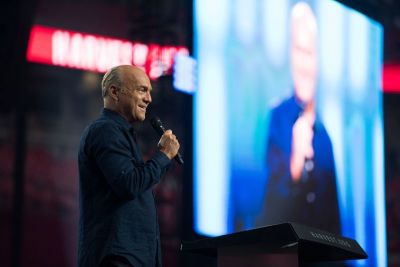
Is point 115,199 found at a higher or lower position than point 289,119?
lower

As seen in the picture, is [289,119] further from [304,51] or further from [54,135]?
[54,135]

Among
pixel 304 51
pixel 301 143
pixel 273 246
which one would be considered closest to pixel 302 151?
pixel 301 143

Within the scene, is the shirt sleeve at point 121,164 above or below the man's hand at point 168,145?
below

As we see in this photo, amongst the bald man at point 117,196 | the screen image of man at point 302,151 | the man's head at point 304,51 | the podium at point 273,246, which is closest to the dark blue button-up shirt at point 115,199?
the bald man at point 117,196

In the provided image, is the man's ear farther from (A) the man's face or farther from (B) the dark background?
(B) the dark background

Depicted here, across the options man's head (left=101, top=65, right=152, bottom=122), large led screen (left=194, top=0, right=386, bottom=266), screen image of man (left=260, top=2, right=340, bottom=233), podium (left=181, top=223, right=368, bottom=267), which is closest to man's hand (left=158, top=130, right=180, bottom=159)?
man's head (left=101, top=65, right=152, bottom=122)

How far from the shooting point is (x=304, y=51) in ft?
11.2

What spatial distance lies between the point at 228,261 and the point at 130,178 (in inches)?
15.2

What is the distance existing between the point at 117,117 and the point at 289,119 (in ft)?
4.81

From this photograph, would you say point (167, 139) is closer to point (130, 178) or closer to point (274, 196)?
point (130, 178)

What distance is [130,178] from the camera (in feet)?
5.87

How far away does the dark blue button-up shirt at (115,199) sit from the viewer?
70.9 inches

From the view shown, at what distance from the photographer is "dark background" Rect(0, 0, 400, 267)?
19.2 ft

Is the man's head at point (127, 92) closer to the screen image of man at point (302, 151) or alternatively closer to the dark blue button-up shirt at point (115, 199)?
the dark blue button-up shirt at point (115, 199)
